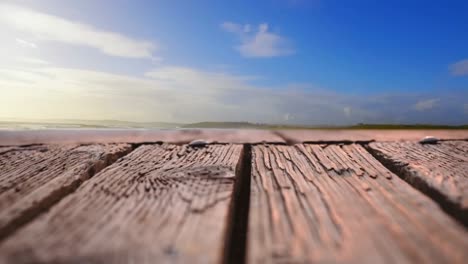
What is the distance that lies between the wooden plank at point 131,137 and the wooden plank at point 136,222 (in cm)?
74

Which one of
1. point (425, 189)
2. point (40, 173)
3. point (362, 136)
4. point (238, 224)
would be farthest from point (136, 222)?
point (362, 136)

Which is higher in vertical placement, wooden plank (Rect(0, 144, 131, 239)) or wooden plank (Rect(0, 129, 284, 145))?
wooden plank (Rect(0, 129, 284, 145))

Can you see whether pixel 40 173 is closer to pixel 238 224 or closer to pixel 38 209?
pixel 38 209

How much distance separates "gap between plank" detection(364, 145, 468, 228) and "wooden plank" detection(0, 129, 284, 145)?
585 millimetres

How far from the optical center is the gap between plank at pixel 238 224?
0.70 metres

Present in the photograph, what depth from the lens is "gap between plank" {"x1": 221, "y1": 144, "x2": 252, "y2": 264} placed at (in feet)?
2.29

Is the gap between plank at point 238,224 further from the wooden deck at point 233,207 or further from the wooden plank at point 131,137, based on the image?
the wooden plank at point 131,137

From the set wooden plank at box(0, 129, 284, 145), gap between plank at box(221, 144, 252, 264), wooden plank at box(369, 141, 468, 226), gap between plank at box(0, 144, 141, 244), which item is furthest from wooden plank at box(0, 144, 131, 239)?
wooden plank at box(369, 141, 468, 226)

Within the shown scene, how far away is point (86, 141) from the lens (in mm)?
1867

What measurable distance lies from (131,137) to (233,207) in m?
1.25

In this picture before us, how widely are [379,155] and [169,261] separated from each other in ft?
3.96

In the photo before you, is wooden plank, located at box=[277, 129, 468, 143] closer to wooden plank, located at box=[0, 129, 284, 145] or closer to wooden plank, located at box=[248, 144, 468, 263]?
wooden plank, located at box=[0, 129, 284, 145]

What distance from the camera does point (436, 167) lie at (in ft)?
4.19

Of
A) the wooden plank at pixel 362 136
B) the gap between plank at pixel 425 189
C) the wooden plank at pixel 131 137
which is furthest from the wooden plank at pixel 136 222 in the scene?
the wooden plank at pixel 362 136
